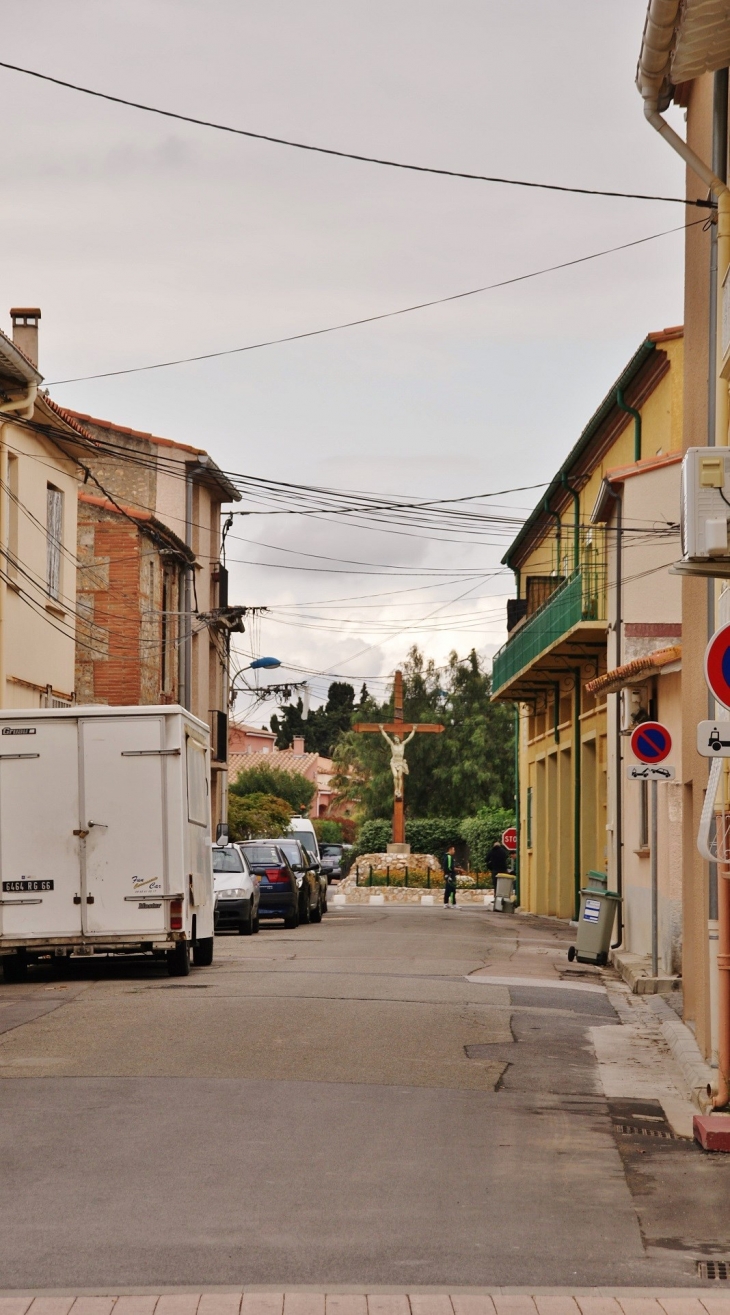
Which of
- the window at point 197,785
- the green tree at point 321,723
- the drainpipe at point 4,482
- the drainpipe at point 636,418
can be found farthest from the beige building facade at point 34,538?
the green tree at point 321,723

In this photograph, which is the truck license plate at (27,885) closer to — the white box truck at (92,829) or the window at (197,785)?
the white box truck at (92,829)

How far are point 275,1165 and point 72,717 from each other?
977 cm

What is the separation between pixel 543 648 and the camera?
3503cm

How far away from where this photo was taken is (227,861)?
27.3 m

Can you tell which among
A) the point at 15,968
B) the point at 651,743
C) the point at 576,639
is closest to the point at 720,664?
the point at 651,743

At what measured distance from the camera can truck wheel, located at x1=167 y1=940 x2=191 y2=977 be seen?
17.7 meters

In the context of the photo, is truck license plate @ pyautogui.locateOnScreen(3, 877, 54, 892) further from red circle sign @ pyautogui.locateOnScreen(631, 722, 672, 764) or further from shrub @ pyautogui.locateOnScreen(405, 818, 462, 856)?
shrub @ pyautogui.locateOnScreen(405, 818, 462, 856)

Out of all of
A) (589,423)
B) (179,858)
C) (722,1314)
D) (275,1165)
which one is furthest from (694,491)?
(589,423)

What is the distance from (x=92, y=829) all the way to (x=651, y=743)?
584cm

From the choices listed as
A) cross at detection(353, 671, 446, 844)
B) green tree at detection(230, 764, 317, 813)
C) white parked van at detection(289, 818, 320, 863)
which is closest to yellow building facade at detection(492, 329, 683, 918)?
white parked van at detection(289, 818, 320, 863)

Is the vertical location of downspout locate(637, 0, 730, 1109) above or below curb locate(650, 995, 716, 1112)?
above

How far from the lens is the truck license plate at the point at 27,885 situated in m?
17.1

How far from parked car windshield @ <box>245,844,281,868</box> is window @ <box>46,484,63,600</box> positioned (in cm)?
581

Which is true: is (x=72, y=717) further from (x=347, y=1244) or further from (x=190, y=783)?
(x=347, y=1244)
